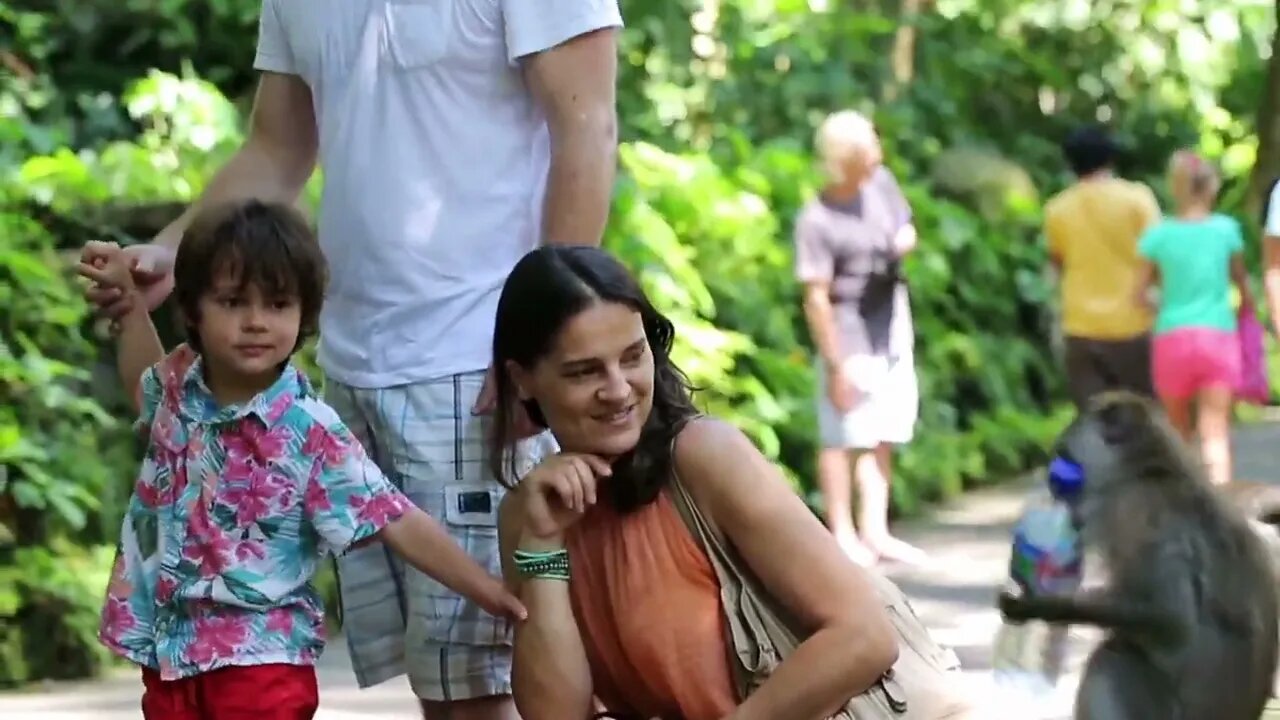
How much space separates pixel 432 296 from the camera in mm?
3881

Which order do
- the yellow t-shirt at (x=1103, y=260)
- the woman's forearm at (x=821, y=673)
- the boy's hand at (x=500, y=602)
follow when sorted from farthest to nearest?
the yellow t-shirt at (x=1103, y=260) → the boy's hand at (x=500, y=602) → the woman's forearm at (x=821, y=673)

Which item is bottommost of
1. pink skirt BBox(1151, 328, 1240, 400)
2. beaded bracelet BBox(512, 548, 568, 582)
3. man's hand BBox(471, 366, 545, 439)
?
pink skirt BBox(1151, 328, 1240, 400)

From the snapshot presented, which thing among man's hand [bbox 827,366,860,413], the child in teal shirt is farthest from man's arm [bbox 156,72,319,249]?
the child in teal shirt

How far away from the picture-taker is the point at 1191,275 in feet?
30.5

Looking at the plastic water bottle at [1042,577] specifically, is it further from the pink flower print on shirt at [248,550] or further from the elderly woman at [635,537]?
the pink flower print on shirt at [248,550]

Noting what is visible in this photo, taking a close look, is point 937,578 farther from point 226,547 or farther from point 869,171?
point 226,547

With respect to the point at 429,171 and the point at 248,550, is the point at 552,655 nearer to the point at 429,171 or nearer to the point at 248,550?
the point at 248,550

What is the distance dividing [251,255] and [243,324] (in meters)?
0.11

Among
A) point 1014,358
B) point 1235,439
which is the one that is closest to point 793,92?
point 1014,358

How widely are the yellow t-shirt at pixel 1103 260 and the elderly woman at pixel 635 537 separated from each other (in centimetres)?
636

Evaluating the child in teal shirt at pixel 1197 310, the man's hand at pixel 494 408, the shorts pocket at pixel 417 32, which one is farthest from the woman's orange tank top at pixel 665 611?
the child in teal shirt at pixel 1197 310

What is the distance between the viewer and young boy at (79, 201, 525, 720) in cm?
356

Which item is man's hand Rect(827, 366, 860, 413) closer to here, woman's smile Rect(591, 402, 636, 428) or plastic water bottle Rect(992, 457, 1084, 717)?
plastic water bottle Rect(992, 457, 1084, 717)

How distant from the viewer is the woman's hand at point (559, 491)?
3295 mm
